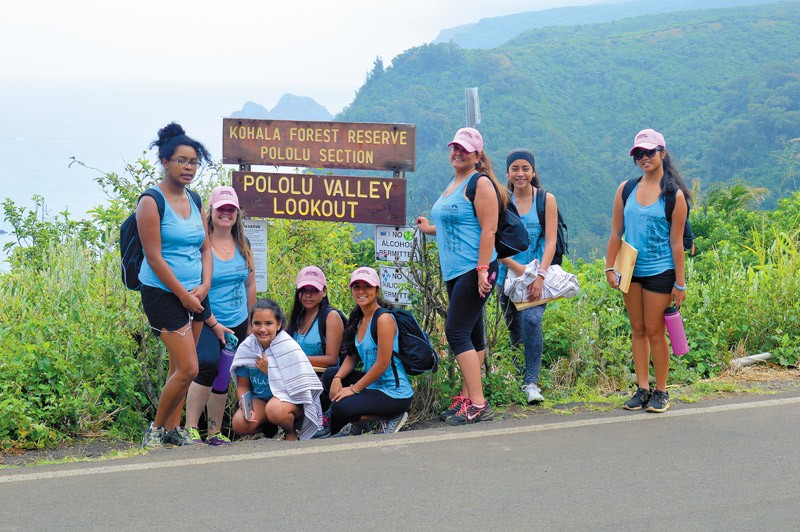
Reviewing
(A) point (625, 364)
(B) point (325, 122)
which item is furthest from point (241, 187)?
(A) point (625, 364)

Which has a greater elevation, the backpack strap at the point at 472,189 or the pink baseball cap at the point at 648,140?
the pink baseball cap at the point at 648,140

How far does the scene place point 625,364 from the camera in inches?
255

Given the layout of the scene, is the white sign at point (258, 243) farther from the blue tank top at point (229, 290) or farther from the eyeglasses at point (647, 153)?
the eyeglasses at point (647, 153)

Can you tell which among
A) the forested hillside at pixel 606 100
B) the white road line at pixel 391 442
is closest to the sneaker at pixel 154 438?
the white road line at pixel 391 442

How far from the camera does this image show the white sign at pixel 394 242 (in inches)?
246

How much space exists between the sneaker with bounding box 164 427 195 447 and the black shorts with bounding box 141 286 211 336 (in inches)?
22.8

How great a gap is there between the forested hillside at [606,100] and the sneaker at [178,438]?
47.9m

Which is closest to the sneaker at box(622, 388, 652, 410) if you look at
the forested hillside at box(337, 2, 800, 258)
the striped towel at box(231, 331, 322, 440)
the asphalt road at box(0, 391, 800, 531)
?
the asphalt road at box(0, 391, 800, 531)

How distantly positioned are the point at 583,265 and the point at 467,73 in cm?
8875

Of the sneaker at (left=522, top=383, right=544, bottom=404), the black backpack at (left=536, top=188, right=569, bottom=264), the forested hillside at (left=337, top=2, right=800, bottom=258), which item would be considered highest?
the forested hillside at (left=337, top=2, right=800, bottom=258)

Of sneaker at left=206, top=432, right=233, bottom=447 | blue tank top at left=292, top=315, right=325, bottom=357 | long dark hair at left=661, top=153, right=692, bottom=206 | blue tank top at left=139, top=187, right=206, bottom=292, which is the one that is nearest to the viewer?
blue tank top at left=139, top=187, right=206, bottom=292

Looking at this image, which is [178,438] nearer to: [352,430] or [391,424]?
[352,430]

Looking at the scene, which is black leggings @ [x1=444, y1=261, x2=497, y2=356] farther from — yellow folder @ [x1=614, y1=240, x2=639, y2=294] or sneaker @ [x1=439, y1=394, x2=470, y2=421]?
yellow folder @ [x1=614, y1=240, x2=639, y2=294]

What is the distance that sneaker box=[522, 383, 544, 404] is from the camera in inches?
226
